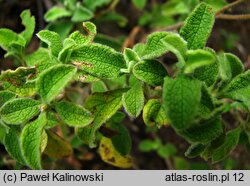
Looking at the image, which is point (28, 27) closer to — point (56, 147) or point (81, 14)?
point (81, 14)

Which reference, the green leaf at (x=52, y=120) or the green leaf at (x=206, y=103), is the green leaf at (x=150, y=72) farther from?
the green leaf at (x=52, y=120)

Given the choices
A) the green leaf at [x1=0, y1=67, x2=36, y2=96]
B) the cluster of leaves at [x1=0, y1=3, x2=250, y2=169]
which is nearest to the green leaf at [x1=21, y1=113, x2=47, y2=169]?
the cluster of leaves at [x1=0, y1=3, x2=250, y2=169]

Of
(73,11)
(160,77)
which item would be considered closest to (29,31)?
(73,11)

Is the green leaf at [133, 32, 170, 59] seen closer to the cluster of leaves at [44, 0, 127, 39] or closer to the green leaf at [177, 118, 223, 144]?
the green leaf at [177, 118, 223, 144]

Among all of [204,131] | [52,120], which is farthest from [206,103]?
[52,120]

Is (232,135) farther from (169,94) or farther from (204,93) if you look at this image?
(169,94)
